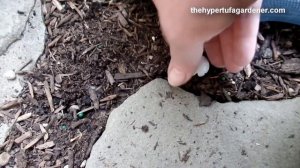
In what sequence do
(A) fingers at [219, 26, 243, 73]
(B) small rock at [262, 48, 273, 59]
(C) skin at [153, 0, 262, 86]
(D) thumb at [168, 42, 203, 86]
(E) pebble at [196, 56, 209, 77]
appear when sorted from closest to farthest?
1. (C) skin at [153, 0, 262, 86]
2. (D) thumb at [168, 42, 203, 86]
3. (A) fingers at [219, 26, 243, 73]
4. (E) pebble at [196, 56, 209, 77]
5. (B) small rock at [262, 48, 273, 59]

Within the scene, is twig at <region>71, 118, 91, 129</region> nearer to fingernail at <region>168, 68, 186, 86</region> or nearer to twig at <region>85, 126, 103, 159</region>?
twig at <region>85, 126, 103, 159</region>

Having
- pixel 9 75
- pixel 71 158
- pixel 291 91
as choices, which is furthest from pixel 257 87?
pixel 9 75

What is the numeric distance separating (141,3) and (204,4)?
554 mm

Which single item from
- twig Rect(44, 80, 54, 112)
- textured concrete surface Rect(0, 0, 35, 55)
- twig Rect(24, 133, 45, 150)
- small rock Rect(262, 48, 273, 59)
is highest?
textured concrete surface Rect(0, 0, 35, 55)

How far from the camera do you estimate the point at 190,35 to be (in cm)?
89

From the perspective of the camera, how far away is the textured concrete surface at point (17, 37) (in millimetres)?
1254

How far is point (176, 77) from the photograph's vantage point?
112 cm

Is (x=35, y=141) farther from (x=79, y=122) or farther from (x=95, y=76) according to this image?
(x=95, y=76)

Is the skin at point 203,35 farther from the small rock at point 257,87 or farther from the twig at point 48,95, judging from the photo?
the twig at point 48,95

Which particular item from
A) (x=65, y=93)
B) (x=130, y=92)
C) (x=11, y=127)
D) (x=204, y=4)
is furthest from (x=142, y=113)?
(x=204, y=4)

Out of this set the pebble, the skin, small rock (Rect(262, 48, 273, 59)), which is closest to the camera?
the skin

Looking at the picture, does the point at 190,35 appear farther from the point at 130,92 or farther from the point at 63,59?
the point at 63,59

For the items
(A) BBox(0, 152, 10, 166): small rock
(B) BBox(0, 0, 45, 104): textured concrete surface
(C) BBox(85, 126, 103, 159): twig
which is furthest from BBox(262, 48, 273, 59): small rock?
(A) BBox(0, 152, 10, 166): small rock

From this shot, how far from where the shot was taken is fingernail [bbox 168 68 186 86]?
3.62ft
